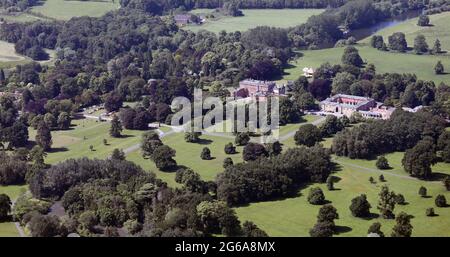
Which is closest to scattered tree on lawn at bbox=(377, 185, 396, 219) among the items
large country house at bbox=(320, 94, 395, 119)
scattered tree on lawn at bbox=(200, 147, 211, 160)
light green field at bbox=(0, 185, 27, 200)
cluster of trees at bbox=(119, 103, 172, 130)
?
scattered tree on lawn at bbox=(200, 147, 211, 160)

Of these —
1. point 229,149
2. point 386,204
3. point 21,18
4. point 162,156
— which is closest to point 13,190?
point 162,156

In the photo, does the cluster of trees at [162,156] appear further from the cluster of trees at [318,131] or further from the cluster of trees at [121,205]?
the cluster of trees at [318,131]

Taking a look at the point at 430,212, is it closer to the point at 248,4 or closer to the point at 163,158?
the point at 163,158

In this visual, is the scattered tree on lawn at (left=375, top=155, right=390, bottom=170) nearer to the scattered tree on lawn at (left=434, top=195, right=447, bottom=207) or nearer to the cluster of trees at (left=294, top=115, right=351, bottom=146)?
the cluster of trees at (left=294, top=115, right=351, bottom=146)

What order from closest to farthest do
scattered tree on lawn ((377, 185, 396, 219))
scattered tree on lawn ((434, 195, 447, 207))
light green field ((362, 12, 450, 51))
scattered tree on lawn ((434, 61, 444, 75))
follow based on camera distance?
scattered tree on lawn ((377, 185, 396, 219)), scattered tree on lawn ((434, 195, 447, 207)), scattered tree on lawn ((434, 61, 444, 75)), light green field ((362, 12, 450, 51))

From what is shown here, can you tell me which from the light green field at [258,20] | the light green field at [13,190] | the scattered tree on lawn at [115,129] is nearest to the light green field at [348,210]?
the light green field at [13,190]
